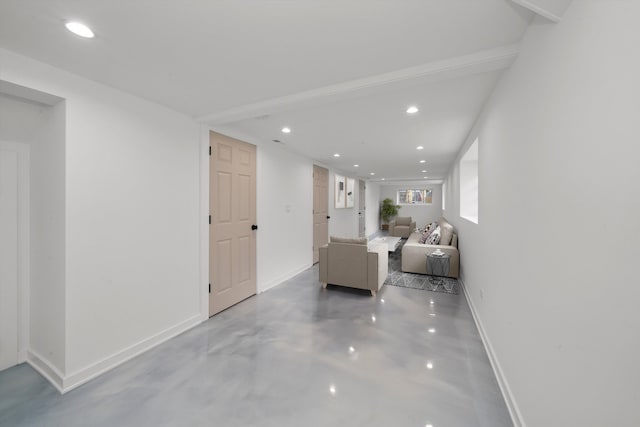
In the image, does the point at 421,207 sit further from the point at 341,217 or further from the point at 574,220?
the point at 574,220

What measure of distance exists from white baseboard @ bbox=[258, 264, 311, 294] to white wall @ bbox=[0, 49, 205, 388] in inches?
47.8

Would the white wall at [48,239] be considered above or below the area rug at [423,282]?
above

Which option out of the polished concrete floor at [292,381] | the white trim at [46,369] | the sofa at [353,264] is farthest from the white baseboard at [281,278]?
the white trim at [46,369]

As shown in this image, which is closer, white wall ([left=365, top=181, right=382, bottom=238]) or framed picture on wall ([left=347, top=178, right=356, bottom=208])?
framed picture on wall ([left=347, top=178, right=356, bottom=208])

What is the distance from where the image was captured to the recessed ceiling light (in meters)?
1.35

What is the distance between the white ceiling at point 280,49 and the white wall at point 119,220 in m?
0.17

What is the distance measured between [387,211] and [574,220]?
1025cm

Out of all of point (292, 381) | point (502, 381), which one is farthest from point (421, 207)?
point (292, 381)

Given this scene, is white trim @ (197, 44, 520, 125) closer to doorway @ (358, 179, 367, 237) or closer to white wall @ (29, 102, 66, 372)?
white wall @ (29, 102, 66, 372)

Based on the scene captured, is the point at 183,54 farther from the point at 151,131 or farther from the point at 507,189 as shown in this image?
the point at 507,189

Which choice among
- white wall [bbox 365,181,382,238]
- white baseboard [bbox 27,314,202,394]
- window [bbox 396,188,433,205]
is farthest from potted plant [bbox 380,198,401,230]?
white baseboard [bbox 27,314,202,394]

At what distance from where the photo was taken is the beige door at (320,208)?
5344mm

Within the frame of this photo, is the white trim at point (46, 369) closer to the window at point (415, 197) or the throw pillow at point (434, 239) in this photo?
the throw pillow at point (434, 239)

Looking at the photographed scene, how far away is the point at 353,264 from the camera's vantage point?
3.65m
